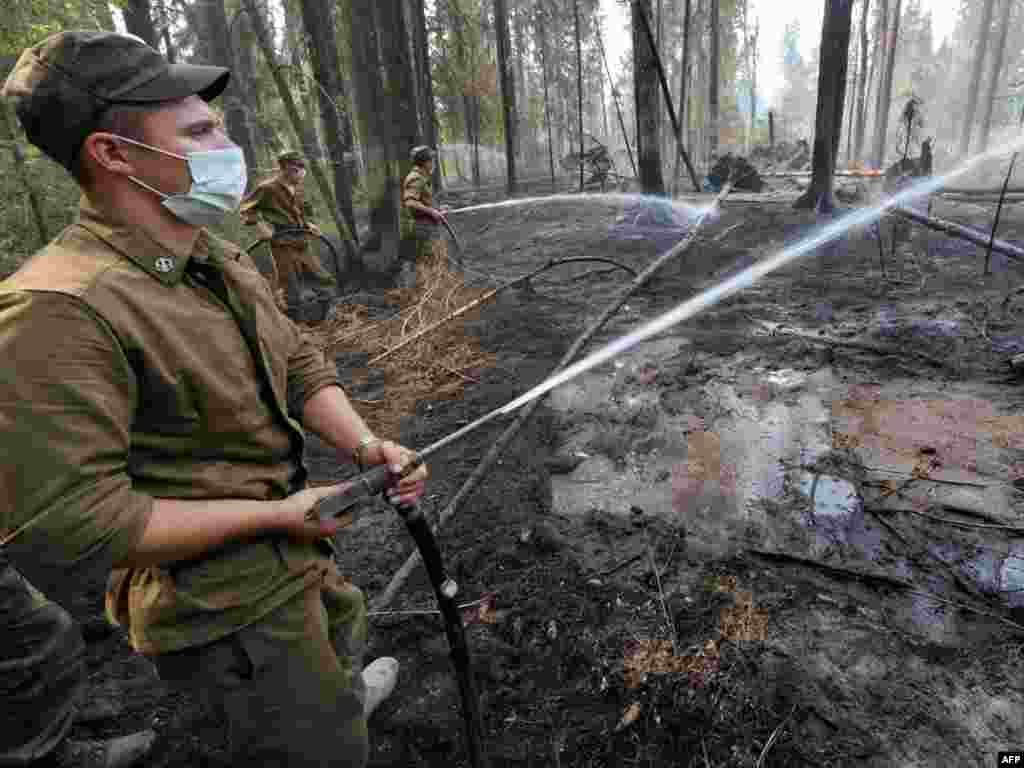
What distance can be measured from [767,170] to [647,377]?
26.5m

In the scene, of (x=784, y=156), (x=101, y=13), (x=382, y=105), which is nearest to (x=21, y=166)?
(x=382, y=105)

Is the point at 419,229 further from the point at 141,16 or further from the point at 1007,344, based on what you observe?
the point at 1007,344

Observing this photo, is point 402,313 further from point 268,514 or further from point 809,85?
point 809,85

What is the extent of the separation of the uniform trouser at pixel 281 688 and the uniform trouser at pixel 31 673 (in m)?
1.20

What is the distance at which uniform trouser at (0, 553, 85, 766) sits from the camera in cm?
238

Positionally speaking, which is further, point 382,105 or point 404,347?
point 382,105

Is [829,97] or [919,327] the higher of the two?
Result: [829,97]

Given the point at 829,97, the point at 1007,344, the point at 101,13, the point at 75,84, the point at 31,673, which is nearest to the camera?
the point at 75,84

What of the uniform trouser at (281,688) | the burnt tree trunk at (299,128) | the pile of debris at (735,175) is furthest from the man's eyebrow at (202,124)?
the pile of debris at (735,175)

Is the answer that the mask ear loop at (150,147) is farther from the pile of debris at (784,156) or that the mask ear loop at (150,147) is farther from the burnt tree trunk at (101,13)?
the pile of debris at (784,156)

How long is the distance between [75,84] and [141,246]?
0.42m

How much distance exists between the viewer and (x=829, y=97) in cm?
1207

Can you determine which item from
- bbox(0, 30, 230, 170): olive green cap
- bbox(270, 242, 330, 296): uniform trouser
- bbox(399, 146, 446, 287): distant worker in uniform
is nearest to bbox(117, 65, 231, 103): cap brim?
bbox(0, 30, 230, 170): olive green cap

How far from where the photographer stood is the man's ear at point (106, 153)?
156 centimetres
